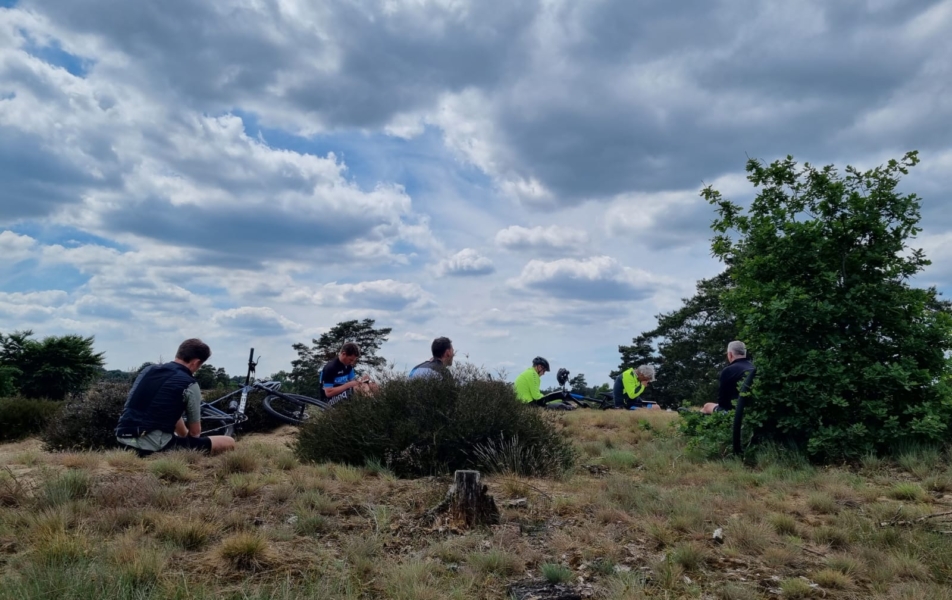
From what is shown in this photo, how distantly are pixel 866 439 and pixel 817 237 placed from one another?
7.88 feet

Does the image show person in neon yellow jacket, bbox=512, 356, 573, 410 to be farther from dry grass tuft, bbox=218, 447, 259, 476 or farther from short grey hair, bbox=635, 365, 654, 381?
dry grass tuft, bbox=218, 447, 259, 476

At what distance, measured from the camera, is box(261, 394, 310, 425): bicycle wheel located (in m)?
11.8

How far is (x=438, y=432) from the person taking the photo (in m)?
7.11

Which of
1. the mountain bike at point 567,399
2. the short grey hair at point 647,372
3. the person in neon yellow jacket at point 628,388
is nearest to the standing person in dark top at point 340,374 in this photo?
the mountain bike at point 567,399

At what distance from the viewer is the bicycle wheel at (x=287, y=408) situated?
464 inches

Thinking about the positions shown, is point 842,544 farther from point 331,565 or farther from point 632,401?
point 632,401

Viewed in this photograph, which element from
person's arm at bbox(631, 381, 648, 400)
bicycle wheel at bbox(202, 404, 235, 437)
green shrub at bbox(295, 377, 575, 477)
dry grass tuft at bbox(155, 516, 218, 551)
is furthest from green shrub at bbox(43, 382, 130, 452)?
person's arm at bbox(631, 381, 648, 400)

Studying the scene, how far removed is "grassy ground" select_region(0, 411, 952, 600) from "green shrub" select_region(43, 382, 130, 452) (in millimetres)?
4216

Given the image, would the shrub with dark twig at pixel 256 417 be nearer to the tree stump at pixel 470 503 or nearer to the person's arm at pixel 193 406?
the person's arm at pixel 193 406

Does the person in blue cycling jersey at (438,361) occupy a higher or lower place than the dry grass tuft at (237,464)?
higher

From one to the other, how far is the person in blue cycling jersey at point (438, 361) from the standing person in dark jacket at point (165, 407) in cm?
241

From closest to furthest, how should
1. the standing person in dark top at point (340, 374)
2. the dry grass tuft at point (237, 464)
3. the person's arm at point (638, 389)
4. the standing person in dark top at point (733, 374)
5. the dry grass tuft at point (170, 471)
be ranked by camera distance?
the dry grass tuft at point (170, 471), the dry grass tuft at point (237, 464), the standing person in dark top at point (733, 374), the standing person in dark top at point (340, 374), the person's arm at point (638, 389)

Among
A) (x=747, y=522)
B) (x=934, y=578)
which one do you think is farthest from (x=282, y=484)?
(x=934, y=578)

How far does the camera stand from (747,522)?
5285mm
